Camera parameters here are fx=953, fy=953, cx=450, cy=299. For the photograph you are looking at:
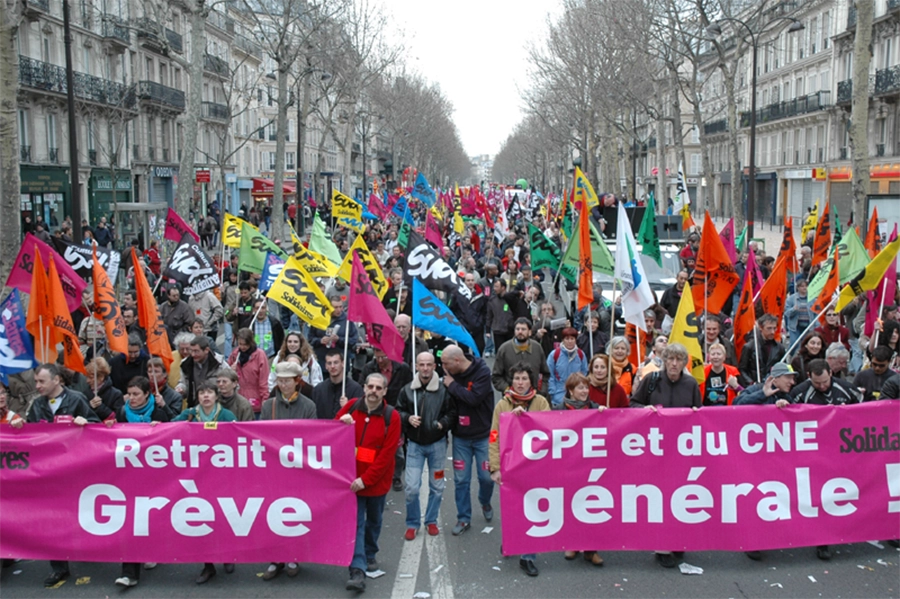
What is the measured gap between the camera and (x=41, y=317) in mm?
8039

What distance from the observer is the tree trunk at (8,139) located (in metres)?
13.0

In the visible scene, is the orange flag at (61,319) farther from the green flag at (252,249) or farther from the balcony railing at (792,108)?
the balcony railing at (792,108)

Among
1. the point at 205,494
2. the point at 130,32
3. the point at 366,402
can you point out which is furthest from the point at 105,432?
the point at 130,32

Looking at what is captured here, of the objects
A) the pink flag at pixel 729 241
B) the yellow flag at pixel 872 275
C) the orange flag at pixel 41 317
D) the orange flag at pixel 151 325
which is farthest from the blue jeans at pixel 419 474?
the pink flag at pixel 729 241

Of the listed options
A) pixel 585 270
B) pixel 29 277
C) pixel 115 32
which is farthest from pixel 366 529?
pixel 115 32

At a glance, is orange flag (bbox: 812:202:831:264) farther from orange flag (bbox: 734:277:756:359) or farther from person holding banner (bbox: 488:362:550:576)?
person holding banner (bbox: 488:362:550:576)

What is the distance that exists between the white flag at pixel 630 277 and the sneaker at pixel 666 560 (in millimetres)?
2348

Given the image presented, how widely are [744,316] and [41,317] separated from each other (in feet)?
21.5

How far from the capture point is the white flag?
8320 mm

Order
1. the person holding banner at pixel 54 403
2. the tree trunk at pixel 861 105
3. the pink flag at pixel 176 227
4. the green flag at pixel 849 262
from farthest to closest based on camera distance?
1. the tree trunk at pixel 861 105
2. the pink flag at pixel 176 227
3. the green flag at pixel 849 262
4. the person holding banner at pixel 54 403

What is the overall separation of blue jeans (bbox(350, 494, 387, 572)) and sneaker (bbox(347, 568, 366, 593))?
44 mm

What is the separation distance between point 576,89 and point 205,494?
4392 cm

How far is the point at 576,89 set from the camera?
157 feet

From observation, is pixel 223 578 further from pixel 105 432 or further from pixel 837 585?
pixel 837 585
